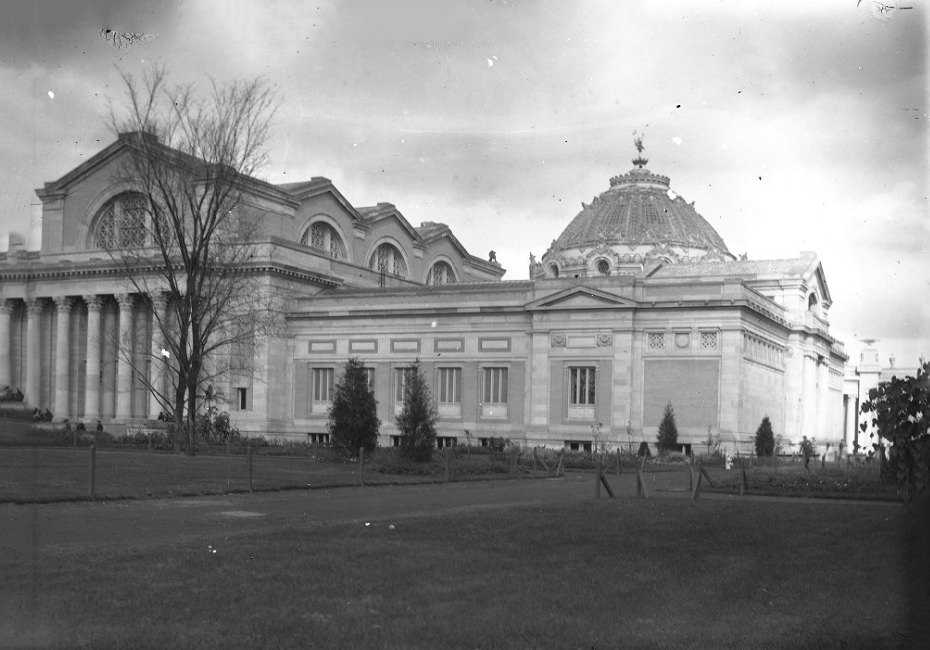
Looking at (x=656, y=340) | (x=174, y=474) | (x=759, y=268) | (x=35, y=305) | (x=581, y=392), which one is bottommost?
(x=174, y=474)

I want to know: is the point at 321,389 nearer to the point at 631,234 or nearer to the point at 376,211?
the point at 376,211

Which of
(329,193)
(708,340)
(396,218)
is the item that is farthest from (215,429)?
(396,218)

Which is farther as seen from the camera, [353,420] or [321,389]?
[321,389]

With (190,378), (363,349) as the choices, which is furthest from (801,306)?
(190,378)

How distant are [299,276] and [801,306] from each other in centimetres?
3282

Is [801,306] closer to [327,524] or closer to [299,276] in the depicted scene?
[299,276]

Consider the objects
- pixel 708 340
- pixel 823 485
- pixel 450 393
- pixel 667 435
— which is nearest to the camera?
pixel 823 485

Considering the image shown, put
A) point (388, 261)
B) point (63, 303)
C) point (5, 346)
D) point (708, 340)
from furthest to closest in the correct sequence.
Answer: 1. point (388, 261)
2. point (5, 346)
3. point (63, 303)
4. point (708, 340)

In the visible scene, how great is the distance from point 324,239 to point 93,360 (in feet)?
55.2

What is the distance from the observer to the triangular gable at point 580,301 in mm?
58594

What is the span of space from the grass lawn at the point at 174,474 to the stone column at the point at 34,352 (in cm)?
3543

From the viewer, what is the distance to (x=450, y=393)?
2506 inches

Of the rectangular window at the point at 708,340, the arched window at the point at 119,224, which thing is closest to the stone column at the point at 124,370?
the arched window at the point at 119,224

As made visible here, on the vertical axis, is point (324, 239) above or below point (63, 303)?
above
